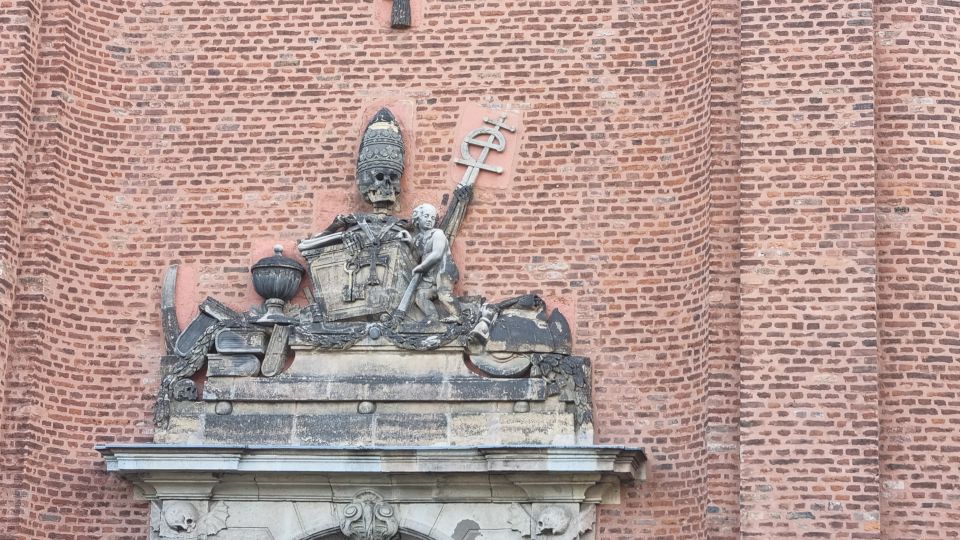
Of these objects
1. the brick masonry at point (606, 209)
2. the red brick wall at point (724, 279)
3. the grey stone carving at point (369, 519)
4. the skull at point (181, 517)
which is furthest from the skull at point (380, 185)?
the skull at point (181, 517)

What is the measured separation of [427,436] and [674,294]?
2068mm

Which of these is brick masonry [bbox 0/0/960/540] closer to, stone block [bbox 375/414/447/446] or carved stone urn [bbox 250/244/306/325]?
carved stone urn [bbox 250/244/306/325]

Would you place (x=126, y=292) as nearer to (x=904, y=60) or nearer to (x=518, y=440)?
(x=518, y=440)

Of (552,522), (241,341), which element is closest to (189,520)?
(241,341)

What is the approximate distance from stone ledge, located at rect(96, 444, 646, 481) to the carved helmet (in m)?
2.03

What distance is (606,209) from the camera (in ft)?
53.5

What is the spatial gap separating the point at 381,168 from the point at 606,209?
5.52ft

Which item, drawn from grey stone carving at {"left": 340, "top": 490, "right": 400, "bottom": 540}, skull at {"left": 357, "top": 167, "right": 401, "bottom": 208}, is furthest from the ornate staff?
grey stone carving at {"left": 340, "top": 490, "right": 400, "bottom": 540}

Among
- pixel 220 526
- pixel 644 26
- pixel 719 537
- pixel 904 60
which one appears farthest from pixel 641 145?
pixel 220 526

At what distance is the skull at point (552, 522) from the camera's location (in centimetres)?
1536

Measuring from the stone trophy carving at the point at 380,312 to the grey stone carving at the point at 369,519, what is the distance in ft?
3.66

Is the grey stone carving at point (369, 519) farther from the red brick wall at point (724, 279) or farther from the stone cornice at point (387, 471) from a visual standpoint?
the red brick wall at point (724, 279)

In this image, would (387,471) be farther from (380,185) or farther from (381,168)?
(381,168)

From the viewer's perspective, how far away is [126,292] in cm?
1655
